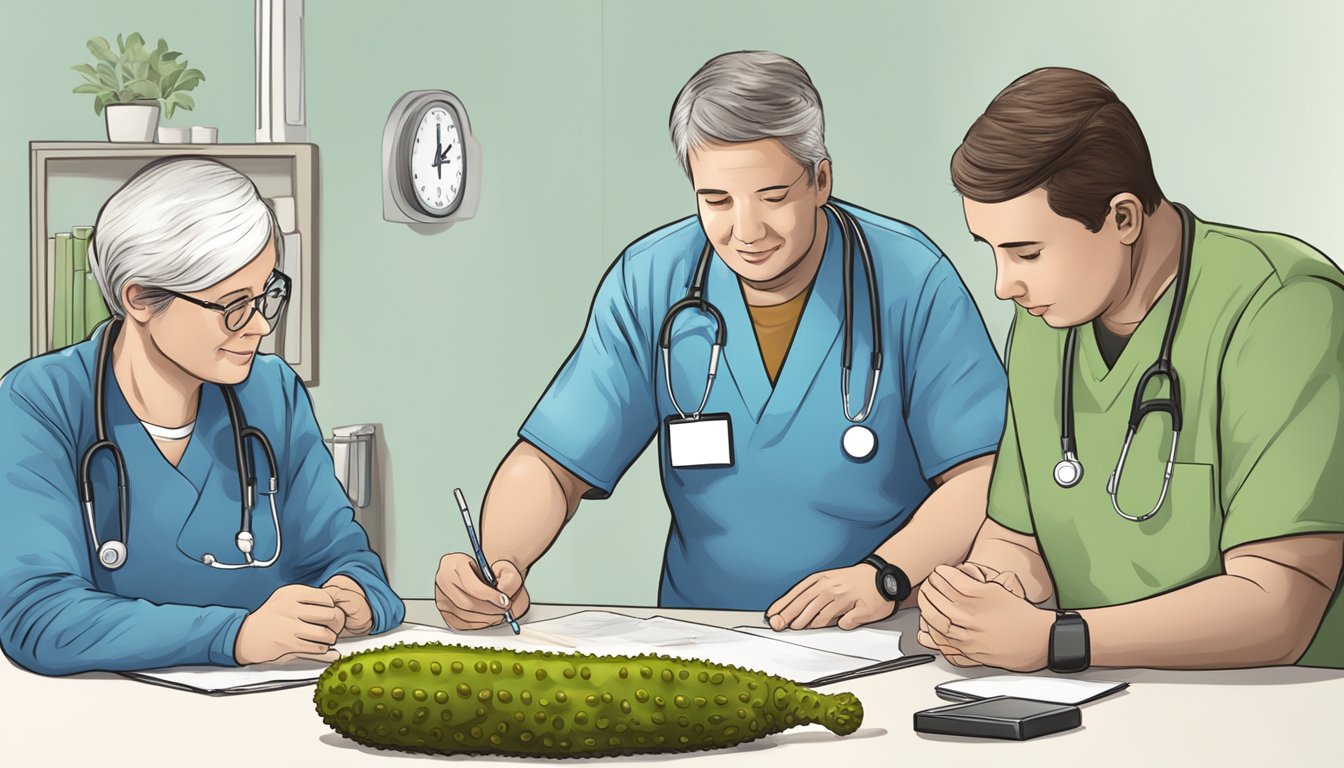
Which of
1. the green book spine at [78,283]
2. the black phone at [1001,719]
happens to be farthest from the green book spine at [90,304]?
the black phone at [1001,719]

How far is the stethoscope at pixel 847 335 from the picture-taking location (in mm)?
2260

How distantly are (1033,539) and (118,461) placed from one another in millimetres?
1308

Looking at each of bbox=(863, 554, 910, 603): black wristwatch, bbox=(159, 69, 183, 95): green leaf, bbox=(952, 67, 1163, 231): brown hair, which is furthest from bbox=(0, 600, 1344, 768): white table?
bbox=(159, 69, 183, 95): green leaf

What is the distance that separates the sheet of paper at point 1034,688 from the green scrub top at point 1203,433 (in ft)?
1.04

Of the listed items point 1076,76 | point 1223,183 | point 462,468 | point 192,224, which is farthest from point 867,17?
point 192,224

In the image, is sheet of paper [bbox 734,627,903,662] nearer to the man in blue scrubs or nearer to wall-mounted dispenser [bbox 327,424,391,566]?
the man in blue scrubs

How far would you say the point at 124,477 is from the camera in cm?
181

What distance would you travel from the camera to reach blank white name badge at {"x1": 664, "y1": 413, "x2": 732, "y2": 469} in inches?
91.6

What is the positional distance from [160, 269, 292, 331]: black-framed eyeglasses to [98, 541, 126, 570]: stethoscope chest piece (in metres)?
0.33

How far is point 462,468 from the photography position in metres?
3.84

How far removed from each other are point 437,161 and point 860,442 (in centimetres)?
192

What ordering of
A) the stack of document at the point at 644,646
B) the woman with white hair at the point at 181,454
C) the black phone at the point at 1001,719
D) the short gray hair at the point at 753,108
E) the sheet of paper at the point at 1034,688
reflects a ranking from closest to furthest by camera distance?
the black phone at the point at 1001,719
the sheet of paper at the point at 1034,688
the stack of document at the point at 644,646
the woman with white hair at the point at 181,454
the short gray hair at the point at 753,108

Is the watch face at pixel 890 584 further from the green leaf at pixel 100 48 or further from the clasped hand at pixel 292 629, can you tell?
the green leaf at pixel 100 48

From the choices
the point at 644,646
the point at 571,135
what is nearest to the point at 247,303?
the point at 644,646
